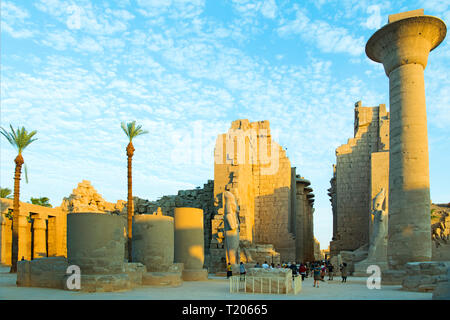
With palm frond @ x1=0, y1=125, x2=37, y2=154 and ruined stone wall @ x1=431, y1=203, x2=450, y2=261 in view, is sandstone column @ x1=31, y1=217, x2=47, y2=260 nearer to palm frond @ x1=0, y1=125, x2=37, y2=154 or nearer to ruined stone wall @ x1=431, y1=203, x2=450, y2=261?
palm frond @ x1=0, y1=125, x2=37, y2=154

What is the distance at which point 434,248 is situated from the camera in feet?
73.5

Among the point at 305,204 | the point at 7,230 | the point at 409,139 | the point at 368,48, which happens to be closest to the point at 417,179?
the point at 409,139

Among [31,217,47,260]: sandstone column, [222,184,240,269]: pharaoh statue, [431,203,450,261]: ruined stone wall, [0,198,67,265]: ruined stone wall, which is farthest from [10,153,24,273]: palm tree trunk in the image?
[431,203,450,261]: ruined stone wall

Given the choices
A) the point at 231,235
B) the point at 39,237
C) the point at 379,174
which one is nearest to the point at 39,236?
the point at 39,237

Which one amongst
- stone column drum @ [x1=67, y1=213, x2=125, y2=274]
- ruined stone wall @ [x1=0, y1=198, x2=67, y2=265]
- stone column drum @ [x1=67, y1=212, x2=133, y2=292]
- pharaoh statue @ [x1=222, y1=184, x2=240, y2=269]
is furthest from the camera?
ruined stone wall @ [x1=0, y1=198, x2=67, y2=265]

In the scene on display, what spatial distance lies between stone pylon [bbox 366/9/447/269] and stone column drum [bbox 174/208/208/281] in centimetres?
728

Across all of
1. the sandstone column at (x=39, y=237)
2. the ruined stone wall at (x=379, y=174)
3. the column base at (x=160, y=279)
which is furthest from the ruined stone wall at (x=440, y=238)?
the sandstone column at (x=39, y=237)

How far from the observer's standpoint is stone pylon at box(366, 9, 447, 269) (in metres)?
12.0

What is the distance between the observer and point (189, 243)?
16.1m

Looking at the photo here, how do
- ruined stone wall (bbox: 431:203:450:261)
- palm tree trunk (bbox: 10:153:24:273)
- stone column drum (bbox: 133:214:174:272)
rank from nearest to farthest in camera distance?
stone column drum (bbox: 133:214:174:272)
palm tree trunk (bbox: 10:153:24:273)
ruined stone wall (bbox: 431:203:450:261)

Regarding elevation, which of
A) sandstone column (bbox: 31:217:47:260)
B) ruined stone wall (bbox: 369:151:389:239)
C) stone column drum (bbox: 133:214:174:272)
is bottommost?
sandstone column (bbox: 31:217:47:260)

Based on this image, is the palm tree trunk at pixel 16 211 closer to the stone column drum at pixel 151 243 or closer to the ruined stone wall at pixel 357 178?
the stone column drum at pixel 151 243

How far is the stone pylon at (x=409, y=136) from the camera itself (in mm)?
11969

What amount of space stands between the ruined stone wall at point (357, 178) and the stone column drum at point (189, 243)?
10.5 metres
